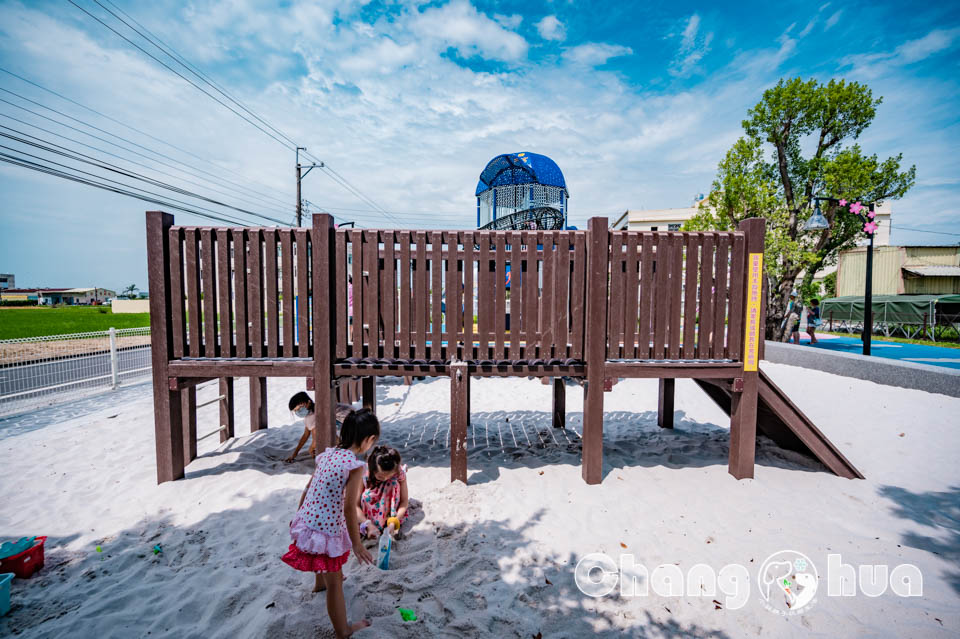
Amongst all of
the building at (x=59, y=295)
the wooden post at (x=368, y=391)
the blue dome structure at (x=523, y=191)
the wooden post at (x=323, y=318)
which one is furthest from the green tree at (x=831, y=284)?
the building at (x=59, y=295)

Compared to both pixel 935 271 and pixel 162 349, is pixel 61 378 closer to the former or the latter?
pixel 162 349

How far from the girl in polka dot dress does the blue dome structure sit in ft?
39.7

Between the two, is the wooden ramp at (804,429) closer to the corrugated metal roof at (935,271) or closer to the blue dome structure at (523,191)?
the blue dome structure at (523,191)

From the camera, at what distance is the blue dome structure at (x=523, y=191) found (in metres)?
14.2

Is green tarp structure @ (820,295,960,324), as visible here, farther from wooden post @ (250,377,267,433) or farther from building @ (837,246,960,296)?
wooden post @ (250,377,267,433)

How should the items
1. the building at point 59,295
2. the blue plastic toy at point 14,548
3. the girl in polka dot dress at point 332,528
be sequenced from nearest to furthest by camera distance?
1. the girl in polka dot dress at point 332,528
2. the blue plastic toy at point 14,548
3. the building at point 59,295

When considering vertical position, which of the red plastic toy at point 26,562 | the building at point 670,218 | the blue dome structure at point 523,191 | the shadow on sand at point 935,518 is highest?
the building at point 670,218

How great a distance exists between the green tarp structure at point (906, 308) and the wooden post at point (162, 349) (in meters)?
30.6

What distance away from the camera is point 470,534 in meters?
3.94

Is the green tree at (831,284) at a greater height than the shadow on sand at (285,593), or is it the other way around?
the green tree at (831,284)

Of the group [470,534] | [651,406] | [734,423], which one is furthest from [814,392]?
[470,534]

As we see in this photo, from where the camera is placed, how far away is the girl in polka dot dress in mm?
2594

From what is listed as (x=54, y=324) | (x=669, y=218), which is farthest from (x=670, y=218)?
(x=54, y=324)
